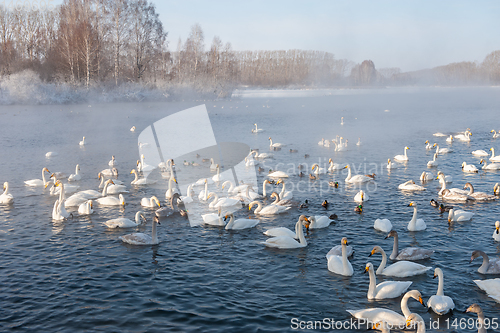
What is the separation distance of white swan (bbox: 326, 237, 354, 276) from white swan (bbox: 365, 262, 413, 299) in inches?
38.8

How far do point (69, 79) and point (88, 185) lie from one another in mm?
51590

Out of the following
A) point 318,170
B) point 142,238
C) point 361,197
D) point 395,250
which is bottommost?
point 142,238

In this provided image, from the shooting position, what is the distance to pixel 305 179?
66.8 ft

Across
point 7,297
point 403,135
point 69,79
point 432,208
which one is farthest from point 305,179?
point 69,79

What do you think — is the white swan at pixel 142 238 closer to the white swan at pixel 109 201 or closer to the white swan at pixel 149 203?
the white swan at pixel 149 203

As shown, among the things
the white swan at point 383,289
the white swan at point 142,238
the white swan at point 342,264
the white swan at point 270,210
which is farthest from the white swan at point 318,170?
the white swan at point 383,289

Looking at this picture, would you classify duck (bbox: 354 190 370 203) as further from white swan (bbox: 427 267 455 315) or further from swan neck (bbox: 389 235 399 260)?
white swan (bbox: 427 267 455 315)

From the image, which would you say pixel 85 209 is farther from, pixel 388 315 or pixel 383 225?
pixel 388 315

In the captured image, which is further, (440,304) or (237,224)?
(237,224)

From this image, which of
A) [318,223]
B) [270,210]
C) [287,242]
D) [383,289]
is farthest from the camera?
[270,210]

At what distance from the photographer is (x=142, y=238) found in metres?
11.8

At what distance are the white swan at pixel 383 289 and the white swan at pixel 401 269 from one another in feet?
2.82

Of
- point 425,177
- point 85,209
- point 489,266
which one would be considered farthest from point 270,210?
point 425,177

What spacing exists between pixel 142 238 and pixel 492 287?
9.22 metres
